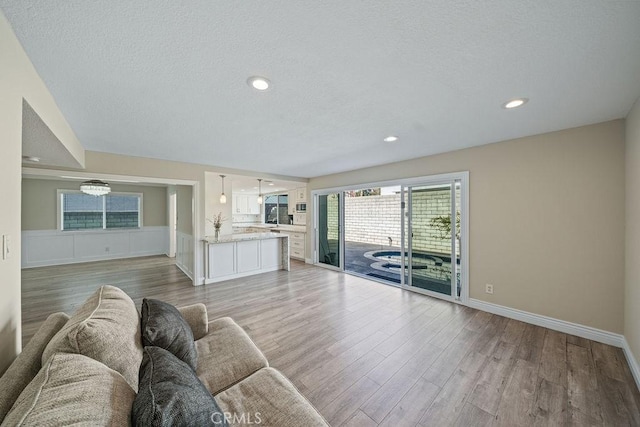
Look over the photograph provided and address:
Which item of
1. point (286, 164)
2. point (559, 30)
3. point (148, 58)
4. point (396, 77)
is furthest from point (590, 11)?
point (286, 164)

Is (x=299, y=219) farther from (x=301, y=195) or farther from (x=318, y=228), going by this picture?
(x=318, y=228)

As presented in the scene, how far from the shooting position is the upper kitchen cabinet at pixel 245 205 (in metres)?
9.34

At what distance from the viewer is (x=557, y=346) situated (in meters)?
2.34

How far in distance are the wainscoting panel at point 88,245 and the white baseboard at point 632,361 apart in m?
9.23

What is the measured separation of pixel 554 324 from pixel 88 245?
386 inches

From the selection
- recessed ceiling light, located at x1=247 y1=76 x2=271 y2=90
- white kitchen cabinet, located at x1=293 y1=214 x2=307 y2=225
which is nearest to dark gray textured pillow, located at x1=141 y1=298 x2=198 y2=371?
recessed ceiling light, located at x1=247 y1=76 x2=271 y2=90

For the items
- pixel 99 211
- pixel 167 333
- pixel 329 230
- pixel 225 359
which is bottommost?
pixel 225 359

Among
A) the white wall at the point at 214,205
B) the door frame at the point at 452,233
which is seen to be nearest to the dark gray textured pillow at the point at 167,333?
Result: the door frame at the point at 452,233

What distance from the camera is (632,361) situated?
6.52ft

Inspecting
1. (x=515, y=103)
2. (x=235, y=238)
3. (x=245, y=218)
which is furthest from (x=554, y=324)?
(x=245, y=218)

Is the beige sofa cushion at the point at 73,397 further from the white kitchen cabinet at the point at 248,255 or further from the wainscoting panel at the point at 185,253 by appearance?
the wainscoting panel at the point at 185,253

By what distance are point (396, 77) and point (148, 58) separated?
163 cm

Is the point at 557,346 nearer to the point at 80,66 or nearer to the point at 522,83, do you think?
the point at 522,83

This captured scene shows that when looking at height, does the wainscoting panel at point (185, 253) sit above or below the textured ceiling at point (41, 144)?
below
